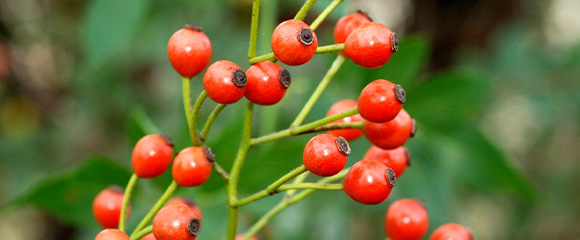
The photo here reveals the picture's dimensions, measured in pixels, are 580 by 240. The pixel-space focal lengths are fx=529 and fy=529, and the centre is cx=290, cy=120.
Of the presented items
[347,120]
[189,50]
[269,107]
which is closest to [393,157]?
[347,120]

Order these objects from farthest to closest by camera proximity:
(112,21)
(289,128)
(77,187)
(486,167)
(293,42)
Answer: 1. (486,167)
2. (112,21)
3. (77,187)
4. (289,128)
5. (293,42)

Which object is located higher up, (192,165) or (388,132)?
(388,132)

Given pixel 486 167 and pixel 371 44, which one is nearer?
pixel 371 44

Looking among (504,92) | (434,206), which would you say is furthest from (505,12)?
(434,206)

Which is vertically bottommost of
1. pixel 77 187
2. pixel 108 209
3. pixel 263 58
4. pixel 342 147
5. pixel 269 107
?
pixel 77 187

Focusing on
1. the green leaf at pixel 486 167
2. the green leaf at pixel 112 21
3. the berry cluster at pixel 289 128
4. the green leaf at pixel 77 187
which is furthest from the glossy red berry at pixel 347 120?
the green leaf at pixel 486 167

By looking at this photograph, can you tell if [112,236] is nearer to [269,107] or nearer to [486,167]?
[269,107]

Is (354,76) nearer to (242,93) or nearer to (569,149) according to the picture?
(242,93)

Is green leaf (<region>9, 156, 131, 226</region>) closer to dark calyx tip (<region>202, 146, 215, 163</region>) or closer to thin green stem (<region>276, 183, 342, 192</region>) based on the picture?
dark calyx tip (<region>202, 146, 215, 163</region>)
